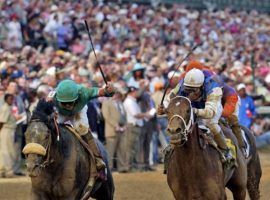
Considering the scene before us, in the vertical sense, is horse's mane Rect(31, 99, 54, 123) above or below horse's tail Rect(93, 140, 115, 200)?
above

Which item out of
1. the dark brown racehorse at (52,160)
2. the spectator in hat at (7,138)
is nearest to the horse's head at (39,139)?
the dark brown racehorse at (52,160)

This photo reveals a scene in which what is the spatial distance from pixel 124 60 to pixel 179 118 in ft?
41.3

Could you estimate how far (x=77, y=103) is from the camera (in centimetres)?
1120

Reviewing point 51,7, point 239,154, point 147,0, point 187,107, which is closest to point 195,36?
point 147,0

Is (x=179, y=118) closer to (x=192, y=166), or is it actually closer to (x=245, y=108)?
(x=192, y=166)

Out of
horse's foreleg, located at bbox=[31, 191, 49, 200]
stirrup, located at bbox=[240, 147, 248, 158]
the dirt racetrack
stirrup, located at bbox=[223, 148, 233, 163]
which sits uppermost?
stirrup, located at bbox=[223, 148, 233, 163]

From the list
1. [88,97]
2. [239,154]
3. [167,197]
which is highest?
[88,97]

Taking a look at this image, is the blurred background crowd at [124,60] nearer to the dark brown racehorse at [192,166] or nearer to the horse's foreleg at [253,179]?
the dark brown racehorse at [192,166]

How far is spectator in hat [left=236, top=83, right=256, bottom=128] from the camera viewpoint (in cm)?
2042

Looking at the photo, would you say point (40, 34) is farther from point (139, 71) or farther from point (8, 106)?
point (8, 106)

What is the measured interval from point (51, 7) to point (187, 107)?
14027 mm

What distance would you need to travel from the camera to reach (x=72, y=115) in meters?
11.3

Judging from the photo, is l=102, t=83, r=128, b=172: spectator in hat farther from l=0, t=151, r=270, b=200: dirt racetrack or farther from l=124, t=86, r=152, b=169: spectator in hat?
l=0, t=151, r=270, b=200: dirt racetrack

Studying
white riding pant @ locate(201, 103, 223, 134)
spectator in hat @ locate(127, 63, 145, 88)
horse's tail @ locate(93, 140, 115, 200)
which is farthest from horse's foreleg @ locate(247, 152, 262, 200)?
spectator in hat @ locate(127, 63, 145, 88)
